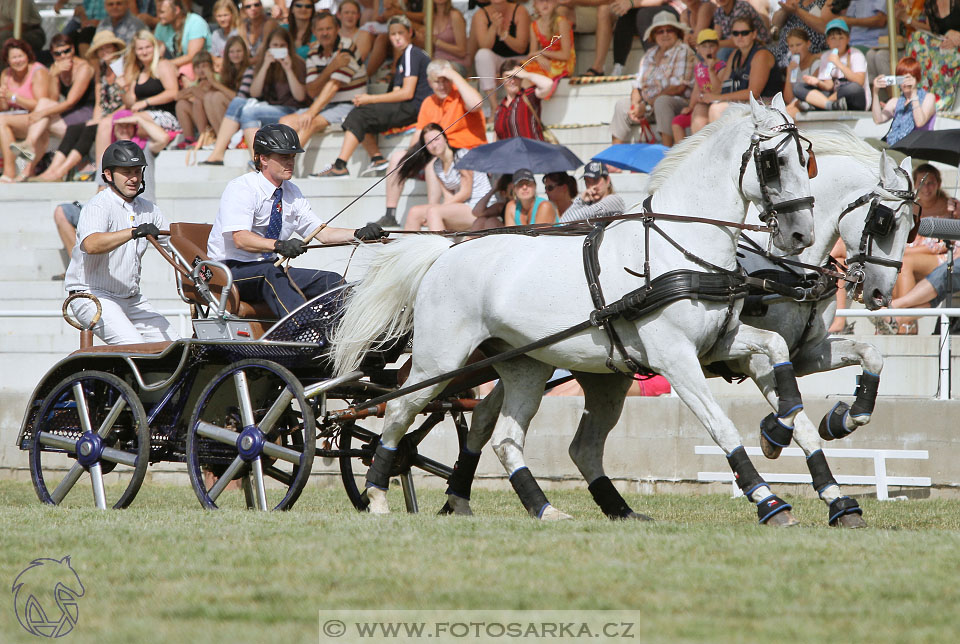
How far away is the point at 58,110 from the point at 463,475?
36.8ft

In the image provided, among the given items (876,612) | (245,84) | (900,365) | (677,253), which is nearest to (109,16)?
(245,84)

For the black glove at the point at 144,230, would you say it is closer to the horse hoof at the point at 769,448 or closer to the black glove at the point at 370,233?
the black glove at the point at 370,233

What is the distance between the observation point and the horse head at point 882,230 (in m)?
6.64

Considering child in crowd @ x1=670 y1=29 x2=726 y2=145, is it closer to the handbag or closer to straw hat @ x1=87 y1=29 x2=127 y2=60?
the handbag

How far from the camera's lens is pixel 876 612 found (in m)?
4.04

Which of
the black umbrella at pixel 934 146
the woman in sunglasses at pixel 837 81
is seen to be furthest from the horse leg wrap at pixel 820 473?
the woman in sunglasses at pixel 837 81

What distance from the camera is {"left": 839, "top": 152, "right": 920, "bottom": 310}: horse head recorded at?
6637mm

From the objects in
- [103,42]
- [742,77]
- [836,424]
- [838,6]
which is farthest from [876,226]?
[103,42]

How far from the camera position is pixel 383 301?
7.18m

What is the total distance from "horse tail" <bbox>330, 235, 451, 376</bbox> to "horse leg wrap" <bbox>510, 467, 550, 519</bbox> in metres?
1.05

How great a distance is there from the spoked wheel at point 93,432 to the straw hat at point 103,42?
973 centimetres

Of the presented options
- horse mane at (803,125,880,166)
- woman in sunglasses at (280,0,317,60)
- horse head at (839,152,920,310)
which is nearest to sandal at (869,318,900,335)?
horse mane at (803,125,880,166)

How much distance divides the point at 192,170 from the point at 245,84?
123cm

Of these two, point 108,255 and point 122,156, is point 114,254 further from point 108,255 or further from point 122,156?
point 122,156
